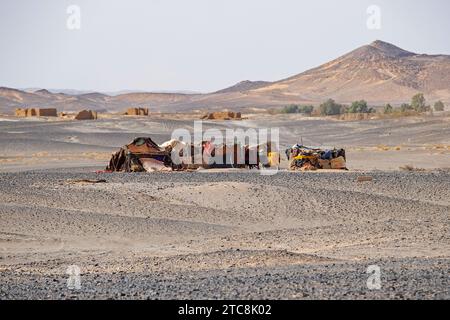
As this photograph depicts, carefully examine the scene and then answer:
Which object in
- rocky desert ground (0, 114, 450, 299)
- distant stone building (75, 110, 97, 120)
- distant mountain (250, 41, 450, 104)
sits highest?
distant mountain (250, 41, 450, 104)

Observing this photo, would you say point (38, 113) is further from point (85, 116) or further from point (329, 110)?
point (329, 110)

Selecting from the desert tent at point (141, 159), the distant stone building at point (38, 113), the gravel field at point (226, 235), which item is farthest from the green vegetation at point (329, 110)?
the gravel field at point (226, 235)

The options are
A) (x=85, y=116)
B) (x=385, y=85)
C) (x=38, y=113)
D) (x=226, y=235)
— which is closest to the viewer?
(x=226, y=235)

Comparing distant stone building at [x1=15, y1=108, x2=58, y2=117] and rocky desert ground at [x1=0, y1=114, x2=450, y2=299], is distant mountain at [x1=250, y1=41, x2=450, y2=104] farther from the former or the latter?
rocky desert ground at [x1=0, y1=114, x2=450, y2=299]

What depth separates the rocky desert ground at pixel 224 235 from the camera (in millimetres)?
10562

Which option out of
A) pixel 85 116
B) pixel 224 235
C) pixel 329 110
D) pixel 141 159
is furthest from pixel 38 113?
pixel 224 235

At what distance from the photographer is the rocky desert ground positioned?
416 inches

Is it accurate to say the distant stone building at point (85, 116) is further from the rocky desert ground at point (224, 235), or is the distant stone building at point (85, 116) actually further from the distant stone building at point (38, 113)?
the rocky desert ground at point (224, 235)

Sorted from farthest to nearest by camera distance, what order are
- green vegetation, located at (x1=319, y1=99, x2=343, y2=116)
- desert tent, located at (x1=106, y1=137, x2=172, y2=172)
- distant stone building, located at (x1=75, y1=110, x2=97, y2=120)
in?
green vegetation, located at (x1=319, y1=99, x2=343, y2=116) → distant stone building, located at (x1=75, y1=110, x2=97, y2=120) → desert tent, located at (x1=106, y1=137, x2=172, y2=172)

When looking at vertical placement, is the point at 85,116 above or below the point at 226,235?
above

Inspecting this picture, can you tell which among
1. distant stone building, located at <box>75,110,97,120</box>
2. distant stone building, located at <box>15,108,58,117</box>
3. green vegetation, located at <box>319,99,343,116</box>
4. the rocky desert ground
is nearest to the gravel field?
the rocky desert ground

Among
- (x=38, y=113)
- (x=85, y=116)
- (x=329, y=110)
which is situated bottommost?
(x=329, y=110)

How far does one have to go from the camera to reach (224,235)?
18438 millimetres

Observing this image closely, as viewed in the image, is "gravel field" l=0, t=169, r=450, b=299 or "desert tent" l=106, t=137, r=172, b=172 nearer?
"gravel field" l=0, t=169, r=450, b=299
